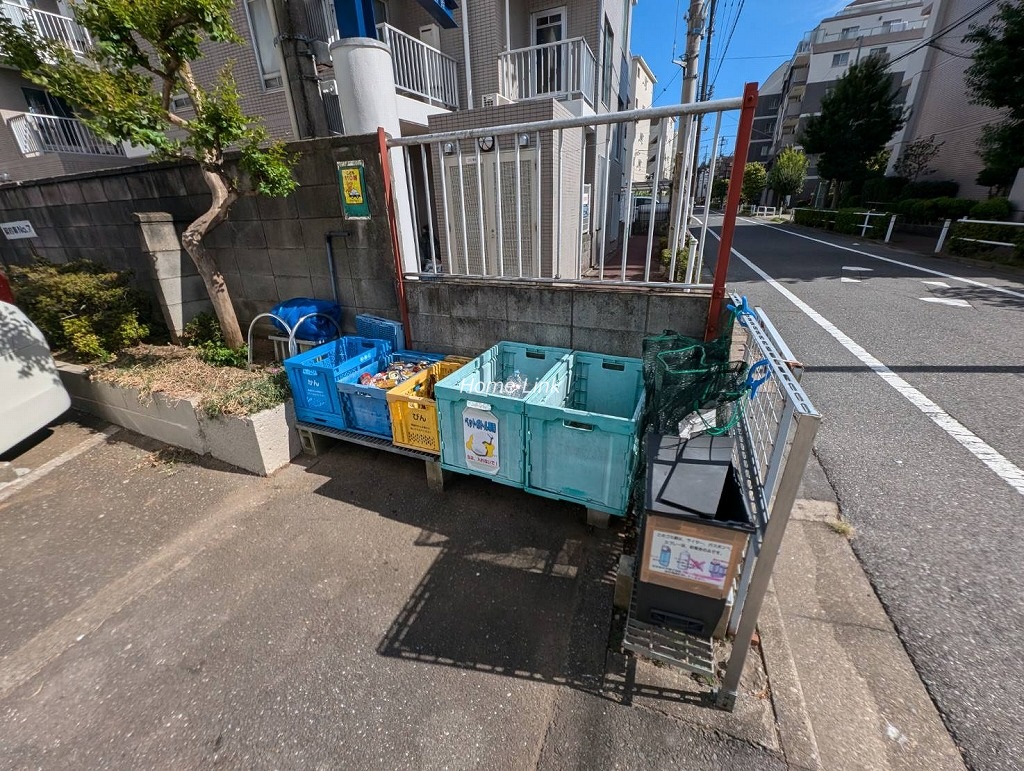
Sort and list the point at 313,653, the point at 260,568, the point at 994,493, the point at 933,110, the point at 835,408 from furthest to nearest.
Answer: the point at 933,110
the point at 835,408
the point at 994,493
the point at 260,568
the point at 313,653

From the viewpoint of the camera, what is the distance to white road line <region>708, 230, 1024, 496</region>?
132 inches

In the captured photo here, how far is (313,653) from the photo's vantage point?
2.31 metres

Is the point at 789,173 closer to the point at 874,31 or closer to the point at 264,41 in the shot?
the point at 874,31

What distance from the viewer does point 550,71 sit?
383 inches

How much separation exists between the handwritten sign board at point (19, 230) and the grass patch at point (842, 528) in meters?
11.6

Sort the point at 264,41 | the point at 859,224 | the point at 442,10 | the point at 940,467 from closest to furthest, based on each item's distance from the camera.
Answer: the point at 940,467
the point at 442,10
the point at 264,41
the point at 859,224

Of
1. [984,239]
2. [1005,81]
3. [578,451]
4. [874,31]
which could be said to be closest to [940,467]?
[578,451]

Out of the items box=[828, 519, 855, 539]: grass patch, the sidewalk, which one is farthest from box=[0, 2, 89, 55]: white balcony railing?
box=[828, 519, 855, 539]: grass patch

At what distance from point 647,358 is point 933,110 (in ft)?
91.6

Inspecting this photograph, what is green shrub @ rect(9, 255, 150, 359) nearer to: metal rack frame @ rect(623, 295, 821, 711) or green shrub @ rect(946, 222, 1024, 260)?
metal rack frame @ rect(623, 295, 821, 711)

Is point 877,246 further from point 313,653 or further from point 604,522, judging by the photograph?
point 313,653

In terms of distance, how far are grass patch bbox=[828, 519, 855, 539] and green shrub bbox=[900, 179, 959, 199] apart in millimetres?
22668

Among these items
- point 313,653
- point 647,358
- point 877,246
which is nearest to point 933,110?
point 877,246

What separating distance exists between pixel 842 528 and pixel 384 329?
443cm
